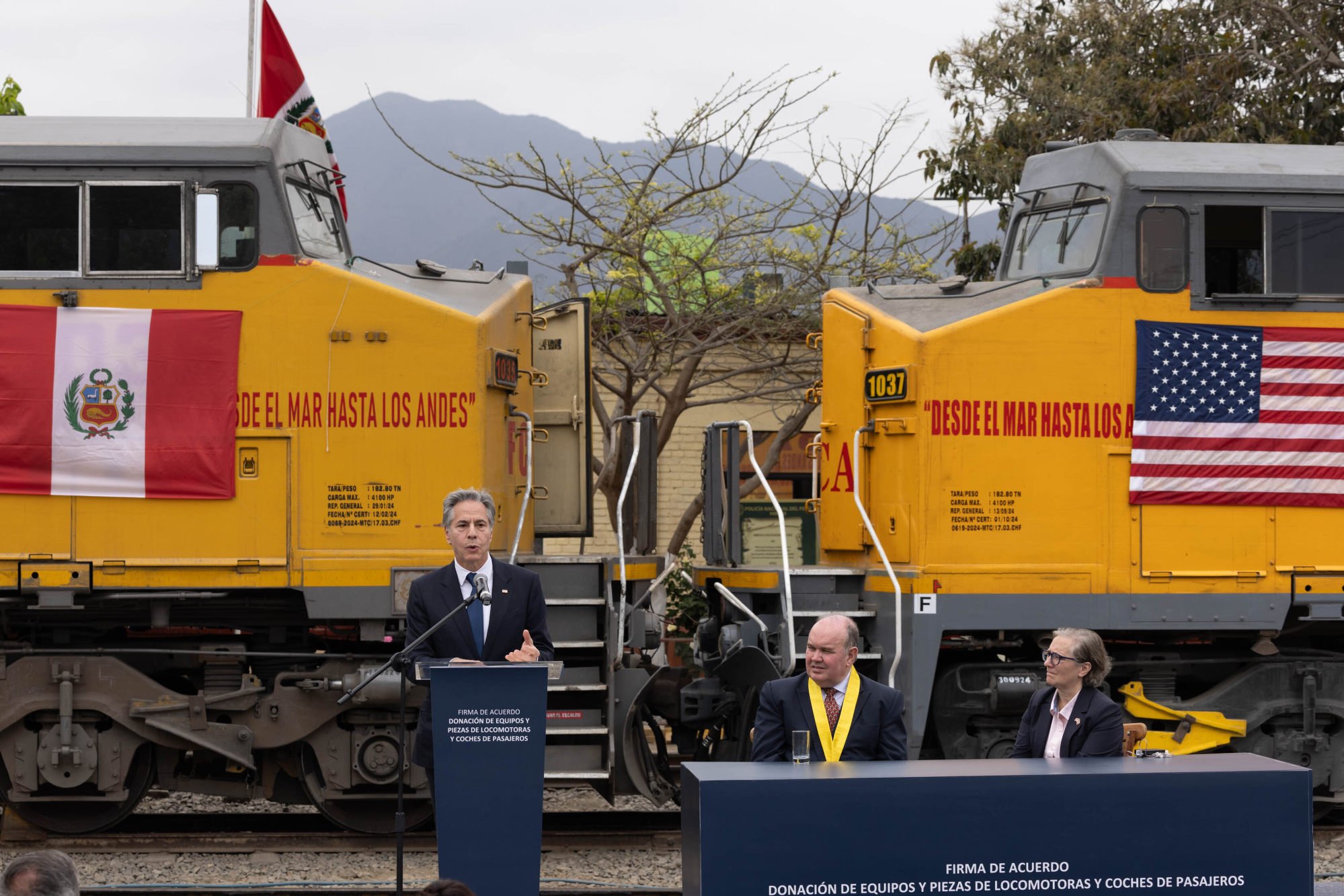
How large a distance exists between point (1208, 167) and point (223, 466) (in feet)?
20.3

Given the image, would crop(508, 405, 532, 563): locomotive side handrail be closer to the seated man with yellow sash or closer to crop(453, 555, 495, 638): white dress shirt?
crop(453, 555, 495, 638): white dress shirt

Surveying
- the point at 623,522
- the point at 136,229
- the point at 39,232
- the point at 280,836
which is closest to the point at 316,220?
the point at 136,229

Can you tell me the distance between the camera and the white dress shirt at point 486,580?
596 cm

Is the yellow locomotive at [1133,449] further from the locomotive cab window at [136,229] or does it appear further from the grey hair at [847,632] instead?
the locomotive cab window at [136,229]

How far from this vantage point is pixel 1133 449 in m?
8.40

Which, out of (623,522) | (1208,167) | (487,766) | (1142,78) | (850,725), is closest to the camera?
(850,725)

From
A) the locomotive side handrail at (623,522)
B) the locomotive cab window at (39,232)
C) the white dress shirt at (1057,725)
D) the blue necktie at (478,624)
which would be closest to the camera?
the white dress shirt at (1057,725)

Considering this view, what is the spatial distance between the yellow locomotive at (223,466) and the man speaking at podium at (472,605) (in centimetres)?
221

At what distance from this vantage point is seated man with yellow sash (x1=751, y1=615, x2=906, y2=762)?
531 cm

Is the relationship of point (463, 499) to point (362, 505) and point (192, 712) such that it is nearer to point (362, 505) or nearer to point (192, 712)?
point (362, 505)

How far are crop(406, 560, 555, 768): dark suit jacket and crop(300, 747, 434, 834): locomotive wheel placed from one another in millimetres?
2697

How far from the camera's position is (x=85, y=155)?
8.12 m

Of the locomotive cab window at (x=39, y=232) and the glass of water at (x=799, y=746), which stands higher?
the locomotive cab window at (x=39, y=232)

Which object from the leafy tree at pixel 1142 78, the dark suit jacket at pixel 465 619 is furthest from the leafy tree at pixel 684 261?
the dark suit jacket at pixel 465 619
